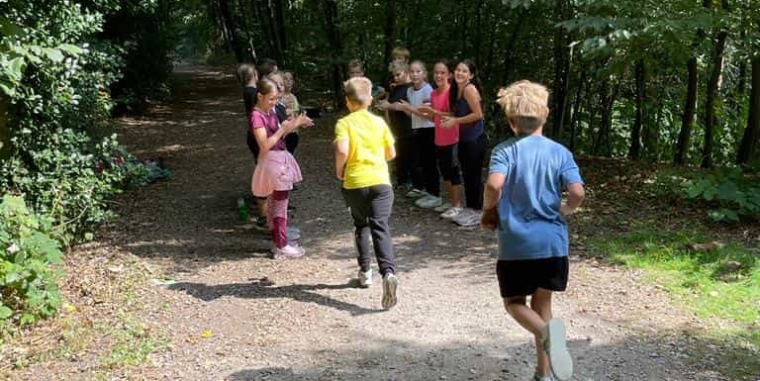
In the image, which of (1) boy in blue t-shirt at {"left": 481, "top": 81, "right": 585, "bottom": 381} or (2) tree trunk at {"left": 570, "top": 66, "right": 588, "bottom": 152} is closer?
(1) boy in blue t-shirt at {"left": 481, "top": 81, "right": 585, "bottom": 381}

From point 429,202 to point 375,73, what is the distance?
593 cm

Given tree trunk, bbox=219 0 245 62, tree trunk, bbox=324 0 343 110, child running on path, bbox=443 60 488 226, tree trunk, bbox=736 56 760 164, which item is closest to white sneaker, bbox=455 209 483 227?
child running on path, bbox=443 60 488 226

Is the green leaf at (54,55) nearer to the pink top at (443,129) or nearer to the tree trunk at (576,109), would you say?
the pink top at (443,129)

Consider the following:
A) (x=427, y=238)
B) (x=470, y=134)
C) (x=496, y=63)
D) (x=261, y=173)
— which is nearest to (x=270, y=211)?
(x=261, y=173)

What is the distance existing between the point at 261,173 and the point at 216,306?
1320 millimetres

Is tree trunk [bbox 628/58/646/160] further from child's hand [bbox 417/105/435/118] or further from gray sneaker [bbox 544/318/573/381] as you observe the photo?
gray sneaker [bbox 544/318/573/381]

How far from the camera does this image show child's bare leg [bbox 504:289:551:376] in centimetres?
357

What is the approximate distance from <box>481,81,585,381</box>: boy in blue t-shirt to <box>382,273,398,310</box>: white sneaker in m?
1.63

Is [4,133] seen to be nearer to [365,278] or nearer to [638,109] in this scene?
[365,278]

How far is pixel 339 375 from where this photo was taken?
419 cm

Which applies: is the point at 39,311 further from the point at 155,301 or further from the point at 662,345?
the point at 662,345

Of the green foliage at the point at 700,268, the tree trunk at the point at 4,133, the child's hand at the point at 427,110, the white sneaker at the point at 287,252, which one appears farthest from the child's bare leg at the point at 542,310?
the tree trunk at the point at 4,133

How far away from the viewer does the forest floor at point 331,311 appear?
4.32 metres

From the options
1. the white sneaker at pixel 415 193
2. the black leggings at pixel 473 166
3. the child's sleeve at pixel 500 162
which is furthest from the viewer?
the white sneaker at pixel 415 193
